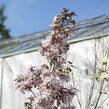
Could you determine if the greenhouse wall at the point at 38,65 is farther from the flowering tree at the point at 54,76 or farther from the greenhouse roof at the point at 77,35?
the flowering tree at the point at 54,76

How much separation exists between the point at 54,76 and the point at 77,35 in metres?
4.99

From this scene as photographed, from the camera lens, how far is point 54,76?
11.5ft

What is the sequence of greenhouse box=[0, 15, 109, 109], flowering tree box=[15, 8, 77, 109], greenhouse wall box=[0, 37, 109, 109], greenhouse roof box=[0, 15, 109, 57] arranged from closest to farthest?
flowering tree box=[15, 8, 77, 109]
greenhouse box=[0, 15, 109, 109]
greenhouse wall box=[0, 37, 109, 109]
greenhouse roof box=[0, 15, 109, 57]

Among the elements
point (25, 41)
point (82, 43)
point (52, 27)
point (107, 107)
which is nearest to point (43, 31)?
point (25, 41)

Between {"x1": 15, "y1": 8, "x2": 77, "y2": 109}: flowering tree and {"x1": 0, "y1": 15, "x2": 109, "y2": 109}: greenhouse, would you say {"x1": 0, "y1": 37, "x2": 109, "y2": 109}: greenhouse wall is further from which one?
{"x1": 15, "y1": 8, "x2": 77, "y2": 109}: flowering tree

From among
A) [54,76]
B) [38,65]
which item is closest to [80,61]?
[38,65]

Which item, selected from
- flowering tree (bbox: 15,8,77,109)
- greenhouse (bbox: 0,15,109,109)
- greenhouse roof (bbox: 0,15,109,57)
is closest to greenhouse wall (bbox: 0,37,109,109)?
greenhouse (bbox: 0,15,109,109)

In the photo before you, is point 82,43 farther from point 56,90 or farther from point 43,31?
point 56,90

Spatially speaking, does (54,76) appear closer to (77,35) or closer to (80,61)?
(80,61)

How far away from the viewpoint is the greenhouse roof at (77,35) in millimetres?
7738

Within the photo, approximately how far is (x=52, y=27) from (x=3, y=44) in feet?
25.2

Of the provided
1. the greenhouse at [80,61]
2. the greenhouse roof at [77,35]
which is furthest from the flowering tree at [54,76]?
the greenhouse roof at [77,35]

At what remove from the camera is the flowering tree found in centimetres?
345

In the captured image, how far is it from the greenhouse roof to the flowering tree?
3.08 m
